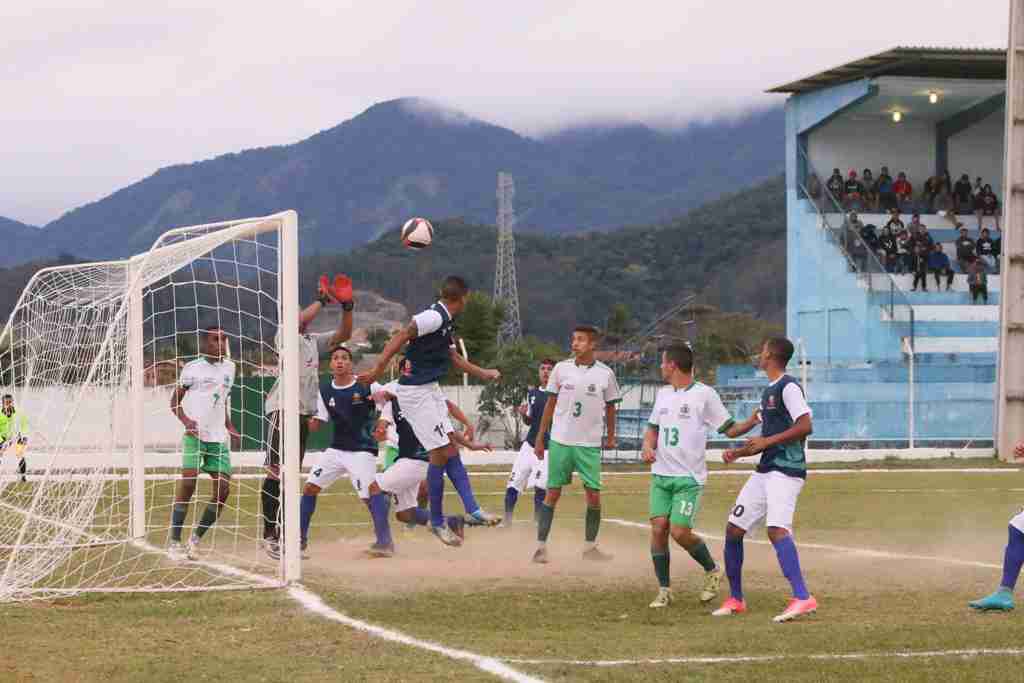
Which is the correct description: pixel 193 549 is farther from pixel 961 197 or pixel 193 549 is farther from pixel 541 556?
pixel 961 197

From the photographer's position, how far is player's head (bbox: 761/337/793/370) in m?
10.8

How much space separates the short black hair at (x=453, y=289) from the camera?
1342cm

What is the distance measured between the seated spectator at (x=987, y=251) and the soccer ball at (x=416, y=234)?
36994 mm

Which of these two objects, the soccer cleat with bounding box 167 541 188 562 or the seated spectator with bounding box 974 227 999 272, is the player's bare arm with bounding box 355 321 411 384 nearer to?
the soccer cleat with bounding box 167 541 188 562

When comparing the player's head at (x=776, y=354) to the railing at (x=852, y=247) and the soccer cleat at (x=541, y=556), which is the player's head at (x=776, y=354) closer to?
the soccer cleat at (x=541, y=556)

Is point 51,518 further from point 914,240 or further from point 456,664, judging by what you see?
point 914,240

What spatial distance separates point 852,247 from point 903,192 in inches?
157

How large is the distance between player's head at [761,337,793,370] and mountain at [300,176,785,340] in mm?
88756

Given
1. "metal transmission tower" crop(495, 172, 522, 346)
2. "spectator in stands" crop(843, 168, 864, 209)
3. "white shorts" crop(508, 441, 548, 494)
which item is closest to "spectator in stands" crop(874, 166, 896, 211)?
"spectator in stands" crop(843, 168, 864, 209)

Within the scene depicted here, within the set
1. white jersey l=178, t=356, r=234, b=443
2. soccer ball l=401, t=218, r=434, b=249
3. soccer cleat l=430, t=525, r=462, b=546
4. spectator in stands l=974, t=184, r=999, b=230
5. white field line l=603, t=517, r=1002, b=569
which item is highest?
spectator in stands l=974, t=184, r=999, b=230

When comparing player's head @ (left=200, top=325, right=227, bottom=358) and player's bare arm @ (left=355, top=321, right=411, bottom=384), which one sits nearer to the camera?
player's bare arm @ (left=355, top=321, right=411, bottom=384)

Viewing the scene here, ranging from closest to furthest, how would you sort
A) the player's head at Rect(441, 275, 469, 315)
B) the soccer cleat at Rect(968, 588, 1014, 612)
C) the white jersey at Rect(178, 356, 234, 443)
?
the soccer cleat at Rect(968, 588, 1014, 612) < the player's head at Rect(441, 275, 469, 315) < the white jersey at Rect(178, 356, 234, 443)

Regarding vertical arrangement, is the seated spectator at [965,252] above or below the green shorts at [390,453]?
above

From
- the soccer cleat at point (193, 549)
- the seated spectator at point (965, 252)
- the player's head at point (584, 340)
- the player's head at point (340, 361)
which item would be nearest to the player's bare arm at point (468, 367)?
the player's head at point (584, 340)
